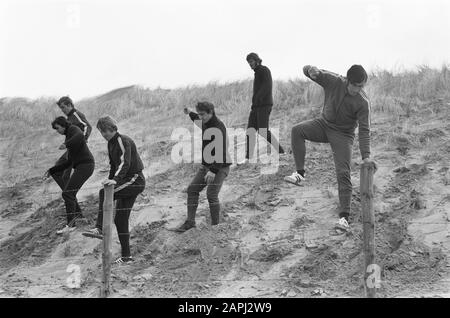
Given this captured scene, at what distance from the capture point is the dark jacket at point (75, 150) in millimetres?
8734

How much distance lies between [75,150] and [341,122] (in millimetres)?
3331

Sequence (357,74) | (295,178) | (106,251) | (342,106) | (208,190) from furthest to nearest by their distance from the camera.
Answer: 1. (208,190)
2. (295,178)
3. (342,106)
4. (357,74)
5. (106,251)

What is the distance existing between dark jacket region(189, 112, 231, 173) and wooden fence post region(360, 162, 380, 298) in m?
1.68

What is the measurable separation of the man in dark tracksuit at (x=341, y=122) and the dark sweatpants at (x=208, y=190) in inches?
30.7

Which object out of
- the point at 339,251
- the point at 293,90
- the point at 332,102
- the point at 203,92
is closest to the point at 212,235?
the point at 339,251

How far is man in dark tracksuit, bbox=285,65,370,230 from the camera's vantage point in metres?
7.46

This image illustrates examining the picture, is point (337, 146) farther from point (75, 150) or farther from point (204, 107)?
point (75, 150)

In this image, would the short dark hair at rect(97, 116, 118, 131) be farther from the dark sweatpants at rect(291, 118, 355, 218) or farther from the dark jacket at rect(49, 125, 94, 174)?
the dark sweatpants at rect(291, 118, 355, 218)

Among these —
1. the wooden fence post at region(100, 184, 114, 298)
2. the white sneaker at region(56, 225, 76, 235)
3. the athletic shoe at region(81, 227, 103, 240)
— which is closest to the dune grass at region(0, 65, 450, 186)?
the white sneaker at region(56, 225, 76, 235)

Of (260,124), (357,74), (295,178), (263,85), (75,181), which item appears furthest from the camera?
(260,124)

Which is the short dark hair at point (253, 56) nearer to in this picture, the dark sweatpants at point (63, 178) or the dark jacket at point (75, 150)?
the dark jacket at point (75, 150)

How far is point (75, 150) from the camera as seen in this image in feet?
28.9

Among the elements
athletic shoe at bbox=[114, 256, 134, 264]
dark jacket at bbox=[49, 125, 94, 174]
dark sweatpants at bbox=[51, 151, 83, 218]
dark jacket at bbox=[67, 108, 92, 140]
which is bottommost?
athletic shoe at bbox=[114, 256, 134, 264]

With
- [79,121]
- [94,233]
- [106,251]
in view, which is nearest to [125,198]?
[94,233]
